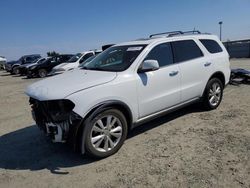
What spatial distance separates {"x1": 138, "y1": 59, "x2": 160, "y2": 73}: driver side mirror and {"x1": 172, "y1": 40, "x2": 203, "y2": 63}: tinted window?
3.06 ft

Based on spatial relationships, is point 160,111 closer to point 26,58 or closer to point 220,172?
point 220,172

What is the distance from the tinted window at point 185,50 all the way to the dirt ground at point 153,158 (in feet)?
4.40

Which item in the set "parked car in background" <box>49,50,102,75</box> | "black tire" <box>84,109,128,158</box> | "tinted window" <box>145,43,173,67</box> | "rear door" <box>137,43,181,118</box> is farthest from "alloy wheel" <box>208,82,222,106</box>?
"parked car in background" <box>49,50,102,75</box>

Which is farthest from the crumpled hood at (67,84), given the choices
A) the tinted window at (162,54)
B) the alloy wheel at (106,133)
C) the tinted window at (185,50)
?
the tinted window at (185,50)

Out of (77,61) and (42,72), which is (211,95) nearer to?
(77,61)

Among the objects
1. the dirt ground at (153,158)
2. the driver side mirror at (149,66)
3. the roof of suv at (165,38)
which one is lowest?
the dirt ground at (153,158)

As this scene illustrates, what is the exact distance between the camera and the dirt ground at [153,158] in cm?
353

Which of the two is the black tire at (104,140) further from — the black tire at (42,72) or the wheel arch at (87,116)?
the black tire at (42,72)

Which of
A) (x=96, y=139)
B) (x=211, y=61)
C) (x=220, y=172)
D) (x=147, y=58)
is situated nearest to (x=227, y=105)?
(x=211, y=61)


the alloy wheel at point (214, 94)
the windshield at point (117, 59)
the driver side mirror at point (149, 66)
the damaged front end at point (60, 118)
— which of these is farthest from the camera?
the alloy wheel at point (214, 94)

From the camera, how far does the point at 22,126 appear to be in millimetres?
6305

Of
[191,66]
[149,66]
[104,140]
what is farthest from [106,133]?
[191,66]

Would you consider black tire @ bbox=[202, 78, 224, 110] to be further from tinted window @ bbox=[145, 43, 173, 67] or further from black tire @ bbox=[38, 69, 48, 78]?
black tire @ bbox=[38, 69, 48, 78]

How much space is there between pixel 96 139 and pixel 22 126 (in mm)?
2945
